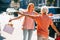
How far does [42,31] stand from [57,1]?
1450 inches

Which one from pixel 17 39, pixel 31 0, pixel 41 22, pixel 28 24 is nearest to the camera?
pixel 41 22

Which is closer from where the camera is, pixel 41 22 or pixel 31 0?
pixel 41 22

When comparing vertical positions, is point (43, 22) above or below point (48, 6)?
above

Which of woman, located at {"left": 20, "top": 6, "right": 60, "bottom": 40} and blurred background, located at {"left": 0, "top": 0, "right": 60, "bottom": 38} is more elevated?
woman, located at {"left": 20, "top": 6, "right": 60, "bottom": 40}

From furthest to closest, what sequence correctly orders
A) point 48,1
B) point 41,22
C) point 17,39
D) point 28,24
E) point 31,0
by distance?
point 31,0 → point 48,1 → point 17,39 → point 28,24 → point 41,22

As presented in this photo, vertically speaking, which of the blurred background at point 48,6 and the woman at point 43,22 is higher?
the woman at point 43,22

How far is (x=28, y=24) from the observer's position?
28.7 ft

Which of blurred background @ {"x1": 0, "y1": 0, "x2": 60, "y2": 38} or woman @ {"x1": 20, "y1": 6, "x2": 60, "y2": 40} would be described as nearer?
woman @ {"x1": 20, "y1": 6, "x2": 60, "y2": 40}

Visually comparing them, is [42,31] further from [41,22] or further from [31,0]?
[31,0]

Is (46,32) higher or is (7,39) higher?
(46,32)

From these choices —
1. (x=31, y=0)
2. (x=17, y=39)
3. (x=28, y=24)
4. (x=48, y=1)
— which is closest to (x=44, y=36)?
(x=28, y=24)

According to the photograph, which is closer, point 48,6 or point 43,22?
point 43,22

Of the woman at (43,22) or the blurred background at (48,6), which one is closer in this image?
the woman at (43,22)

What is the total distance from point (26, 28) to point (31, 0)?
4238cm
